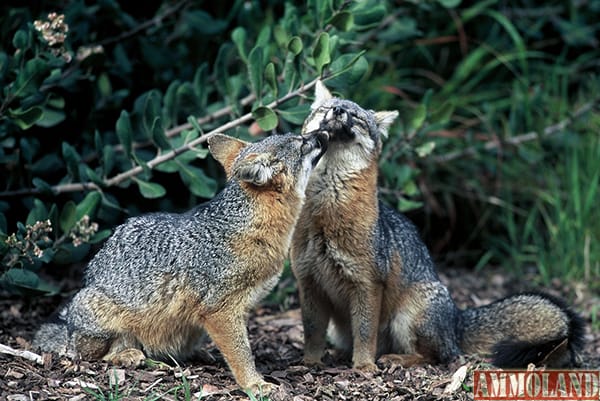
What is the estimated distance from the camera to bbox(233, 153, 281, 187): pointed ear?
17.9 ft

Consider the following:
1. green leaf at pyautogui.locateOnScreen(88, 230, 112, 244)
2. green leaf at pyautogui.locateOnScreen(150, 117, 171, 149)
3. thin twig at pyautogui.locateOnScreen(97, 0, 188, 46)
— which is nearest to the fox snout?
green leaf at pyautogui.locateOnScreen(150, 117, 171, 149)

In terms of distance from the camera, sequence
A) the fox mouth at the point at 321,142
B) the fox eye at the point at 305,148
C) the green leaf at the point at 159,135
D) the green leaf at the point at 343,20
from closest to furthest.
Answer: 1. the fox eye at the point at 305,148
2. the fox mouth at the point at 321,142
3. the green leaf at the point at 159,135
4. the green leaf at the point at 343,20

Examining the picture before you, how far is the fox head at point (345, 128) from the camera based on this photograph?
20.4ft

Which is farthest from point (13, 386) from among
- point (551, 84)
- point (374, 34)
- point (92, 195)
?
point (551, 84)

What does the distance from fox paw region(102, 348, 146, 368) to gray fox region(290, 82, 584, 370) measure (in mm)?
1356

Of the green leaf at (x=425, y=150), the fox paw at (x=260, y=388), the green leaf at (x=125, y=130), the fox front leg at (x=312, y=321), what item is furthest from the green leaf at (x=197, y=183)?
the green leaf at (x=425, y=150)

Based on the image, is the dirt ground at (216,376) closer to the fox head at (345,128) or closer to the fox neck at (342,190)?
the fox neck at (342,190)

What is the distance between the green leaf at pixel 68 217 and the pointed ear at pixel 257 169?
Result: 5.24 ft

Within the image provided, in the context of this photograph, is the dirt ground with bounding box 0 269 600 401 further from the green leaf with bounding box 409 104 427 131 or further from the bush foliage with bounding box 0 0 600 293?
the green leaf with bounding box 409 104 427 131

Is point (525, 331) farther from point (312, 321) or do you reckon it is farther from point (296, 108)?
point (296, 108)

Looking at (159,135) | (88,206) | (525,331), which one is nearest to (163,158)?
(159,135)

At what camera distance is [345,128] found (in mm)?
6270

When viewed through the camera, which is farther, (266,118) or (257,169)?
(266,118)

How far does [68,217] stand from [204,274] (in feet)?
5.10
